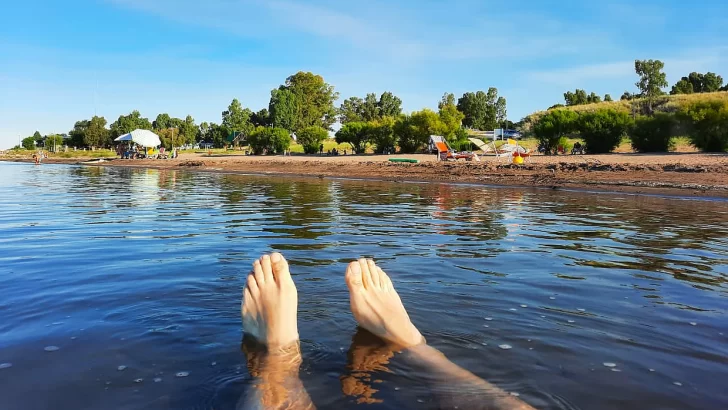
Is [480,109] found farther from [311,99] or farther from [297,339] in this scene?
[297,339]

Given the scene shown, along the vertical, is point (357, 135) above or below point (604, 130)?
above

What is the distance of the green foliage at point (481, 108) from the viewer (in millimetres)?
66375

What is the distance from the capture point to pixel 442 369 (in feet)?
8.16

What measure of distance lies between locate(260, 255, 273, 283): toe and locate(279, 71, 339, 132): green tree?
6744 cm

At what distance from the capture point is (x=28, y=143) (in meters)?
102

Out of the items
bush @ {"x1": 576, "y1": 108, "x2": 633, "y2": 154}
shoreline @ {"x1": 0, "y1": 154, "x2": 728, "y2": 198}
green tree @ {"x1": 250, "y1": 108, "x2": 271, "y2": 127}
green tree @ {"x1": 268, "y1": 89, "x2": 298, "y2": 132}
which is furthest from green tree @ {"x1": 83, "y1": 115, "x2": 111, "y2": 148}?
bush @ {"x1": 576, "y1": 108, "x2": 633, "y2": 154}

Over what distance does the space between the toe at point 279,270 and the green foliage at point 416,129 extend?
3450 centimetres

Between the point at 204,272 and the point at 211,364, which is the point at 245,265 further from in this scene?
the point at 211,364

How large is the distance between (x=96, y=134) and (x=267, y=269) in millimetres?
78510

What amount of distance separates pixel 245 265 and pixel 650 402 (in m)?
3.58

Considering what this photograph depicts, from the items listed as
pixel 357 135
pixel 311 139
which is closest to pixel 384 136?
pixel 357 135

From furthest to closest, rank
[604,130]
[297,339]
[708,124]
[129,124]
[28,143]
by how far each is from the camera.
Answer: [28,143] < [129,124] < [604,130] < [708,124] < [297,339]

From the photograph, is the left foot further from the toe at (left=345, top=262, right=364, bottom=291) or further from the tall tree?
the tall tree

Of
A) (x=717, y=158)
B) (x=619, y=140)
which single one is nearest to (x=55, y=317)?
(x=717, y=158)
